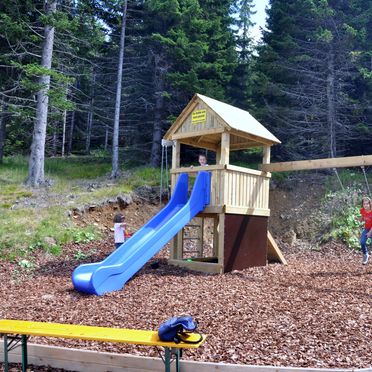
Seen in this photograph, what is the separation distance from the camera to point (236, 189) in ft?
31.9

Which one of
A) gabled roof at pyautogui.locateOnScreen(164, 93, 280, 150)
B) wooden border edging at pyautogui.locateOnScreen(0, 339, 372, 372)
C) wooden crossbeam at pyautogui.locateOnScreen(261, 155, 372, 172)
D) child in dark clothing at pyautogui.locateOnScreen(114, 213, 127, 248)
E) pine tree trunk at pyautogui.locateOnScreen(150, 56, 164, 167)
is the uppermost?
pine tree trunk at pyautogui.locateOnScreen(150, 56, 164, 167)

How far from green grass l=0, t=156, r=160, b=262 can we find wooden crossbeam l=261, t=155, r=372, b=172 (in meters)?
5.35

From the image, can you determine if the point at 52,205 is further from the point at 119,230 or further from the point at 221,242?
the point at 221,242

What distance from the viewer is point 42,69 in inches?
528

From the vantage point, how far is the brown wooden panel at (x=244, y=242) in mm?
9375

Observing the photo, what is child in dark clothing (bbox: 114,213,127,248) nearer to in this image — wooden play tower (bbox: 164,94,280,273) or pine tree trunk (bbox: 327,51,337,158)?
wooden play tower (bbox: 164,94,280,273)

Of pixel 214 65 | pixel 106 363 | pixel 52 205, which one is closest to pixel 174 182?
pixel 52 205

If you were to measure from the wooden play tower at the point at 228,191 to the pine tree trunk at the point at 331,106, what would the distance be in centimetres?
760

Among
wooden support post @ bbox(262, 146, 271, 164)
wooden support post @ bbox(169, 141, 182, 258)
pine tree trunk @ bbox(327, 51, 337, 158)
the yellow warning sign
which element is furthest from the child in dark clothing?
pine tree trunk @ bbox(327, 51, 337, 158)

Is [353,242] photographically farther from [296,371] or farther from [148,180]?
[296,371]

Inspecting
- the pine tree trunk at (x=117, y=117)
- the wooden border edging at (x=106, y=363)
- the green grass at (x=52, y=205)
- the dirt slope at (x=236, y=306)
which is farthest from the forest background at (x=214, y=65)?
the wooden border edging at (x=106, y=363)

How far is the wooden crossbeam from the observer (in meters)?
8.68

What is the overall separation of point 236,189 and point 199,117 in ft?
6.20

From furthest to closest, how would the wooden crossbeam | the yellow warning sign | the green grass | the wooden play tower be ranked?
the green grass < the yellow warning sign < the wooden play tower < the wooden crossbeam
